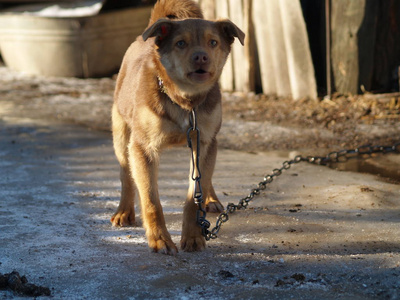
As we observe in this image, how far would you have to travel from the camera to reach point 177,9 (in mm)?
4336

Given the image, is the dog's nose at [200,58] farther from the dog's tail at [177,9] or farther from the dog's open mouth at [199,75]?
the dog's tail at [177,9]

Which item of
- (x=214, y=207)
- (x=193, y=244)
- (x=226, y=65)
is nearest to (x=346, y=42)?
(x=226, y=65)

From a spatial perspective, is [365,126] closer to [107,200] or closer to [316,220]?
[316,220]

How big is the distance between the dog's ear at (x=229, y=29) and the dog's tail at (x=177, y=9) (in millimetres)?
404

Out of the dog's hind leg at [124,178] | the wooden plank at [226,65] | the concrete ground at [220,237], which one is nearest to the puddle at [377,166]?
the concrete ground at [220,237]

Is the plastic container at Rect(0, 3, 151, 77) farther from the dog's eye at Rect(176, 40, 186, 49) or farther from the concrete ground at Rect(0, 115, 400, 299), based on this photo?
the dog's eye at Rect(176, 40, 186, 49)

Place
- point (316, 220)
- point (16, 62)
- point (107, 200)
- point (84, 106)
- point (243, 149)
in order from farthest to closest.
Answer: point (16, 62) → point (84, 106) → point (243, 149) → point (107, 200) → point (316, 220)

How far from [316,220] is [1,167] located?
10.2 ft

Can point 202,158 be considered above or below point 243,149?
above

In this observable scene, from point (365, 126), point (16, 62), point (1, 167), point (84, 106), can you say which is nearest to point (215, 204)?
point (1, 167)

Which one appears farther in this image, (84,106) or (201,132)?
(84,106)

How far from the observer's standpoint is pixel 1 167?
5.88 m

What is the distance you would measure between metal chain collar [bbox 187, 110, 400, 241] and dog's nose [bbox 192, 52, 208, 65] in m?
0.38

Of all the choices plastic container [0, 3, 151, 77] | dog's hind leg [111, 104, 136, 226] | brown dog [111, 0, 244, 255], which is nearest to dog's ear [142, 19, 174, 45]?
brown dog [111, 0, 244, 255]
